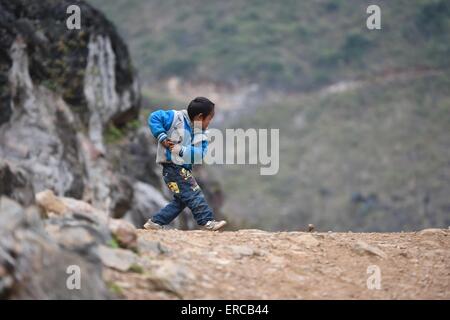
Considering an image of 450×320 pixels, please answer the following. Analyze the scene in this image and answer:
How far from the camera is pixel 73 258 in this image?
4.93 meters

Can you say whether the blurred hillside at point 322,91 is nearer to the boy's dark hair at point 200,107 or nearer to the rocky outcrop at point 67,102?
the rocky outcrop at point 67,102

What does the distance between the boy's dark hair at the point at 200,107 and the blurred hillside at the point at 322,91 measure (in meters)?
21.2

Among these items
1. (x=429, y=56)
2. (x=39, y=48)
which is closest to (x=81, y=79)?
(x=39, y=48)

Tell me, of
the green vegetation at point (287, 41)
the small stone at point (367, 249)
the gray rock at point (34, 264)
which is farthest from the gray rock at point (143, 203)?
the green vegetation at point (287, 41)

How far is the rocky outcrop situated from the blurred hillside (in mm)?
13715

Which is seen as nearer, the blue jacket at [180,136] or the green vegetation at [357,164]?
the blue jacket at [180,136]

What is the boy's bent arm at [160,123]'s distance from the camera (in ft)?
23.6

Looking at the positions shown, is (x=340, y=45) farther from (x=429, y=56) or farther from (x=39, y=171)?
(x=39, y=171)

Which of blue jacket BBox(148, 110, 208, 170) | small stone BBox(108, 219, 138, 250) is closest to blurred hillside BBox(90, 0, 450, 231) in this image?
blue jacket BBox(148, 110, 208, 170)

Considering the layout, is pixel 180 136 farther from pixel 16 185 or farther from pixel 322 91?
pixel 322 91

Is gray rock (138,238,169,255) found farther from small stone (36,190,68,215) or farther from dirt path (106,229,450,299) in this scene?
small stone (36,190,68,215)

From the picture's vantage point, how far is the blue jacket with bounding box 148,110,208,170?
7262mm

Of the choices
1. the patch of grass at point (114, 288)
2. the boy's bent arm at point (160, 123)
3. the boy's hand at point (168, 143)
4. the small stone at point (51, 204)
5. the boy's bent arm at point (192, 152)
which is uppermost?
the boy's bent arm at point (160, 123)

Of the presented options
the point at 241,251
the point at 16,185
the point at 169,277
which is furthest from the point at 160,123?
the point at 169,277
